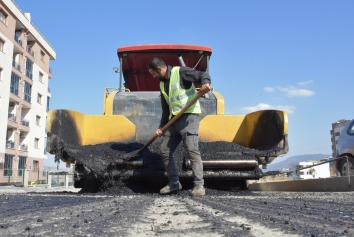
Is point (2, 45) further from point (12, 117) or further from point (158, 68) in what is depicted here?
point (158, 68)

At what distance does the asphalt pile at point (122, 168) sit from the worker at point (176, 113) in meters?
0.26

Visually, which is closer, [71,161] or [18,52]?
[71,161]

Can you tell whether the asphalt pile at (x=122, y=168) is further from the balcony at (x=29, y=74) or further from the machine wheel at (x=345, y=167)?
the balcony at (x=29, y=74)

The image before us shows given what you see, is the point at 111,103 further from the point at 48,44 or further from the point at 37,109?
the point at 48,44

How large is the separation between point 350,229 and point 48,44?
3642 centimetres

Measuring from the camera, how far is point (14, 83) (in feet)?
91.4

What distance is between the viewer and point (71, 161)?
171 inches

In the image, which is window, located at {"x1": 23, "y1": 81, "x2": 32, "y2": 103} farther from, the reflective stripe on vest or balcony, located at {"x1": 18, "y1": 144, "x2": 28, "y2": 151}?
the reflective stripe on vest

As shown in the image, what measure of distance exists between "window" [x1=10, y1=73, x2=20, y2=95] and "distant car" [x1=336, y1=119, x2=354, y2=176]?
25391mm

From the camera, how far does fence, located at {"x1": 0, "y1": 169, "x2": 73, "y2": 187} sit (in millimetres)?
20688

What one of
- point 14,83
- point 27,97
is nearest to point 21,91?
point 14,83

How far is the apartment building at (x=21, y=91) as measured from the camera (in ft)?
84.3

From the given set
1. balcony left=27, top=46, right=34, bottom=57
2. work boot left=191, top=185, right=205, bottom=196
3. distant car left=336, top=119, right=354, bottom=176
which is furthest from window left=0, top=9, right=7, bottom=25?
work boot left=191, top=185, right=205, bottom=196

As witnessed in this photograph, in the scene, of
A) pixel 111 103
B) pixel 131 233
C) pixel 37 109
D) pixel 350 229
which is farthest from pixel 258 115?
pixel 37 109
